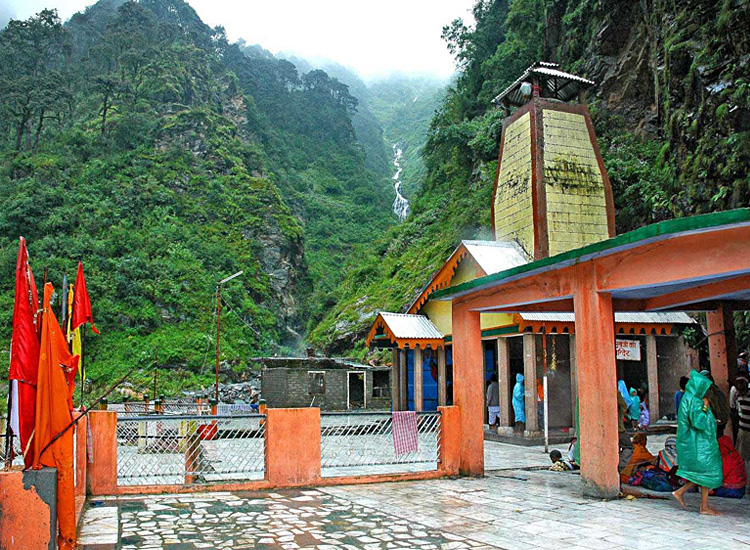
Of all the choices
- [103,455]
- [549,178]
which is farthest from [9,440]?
[549,178]

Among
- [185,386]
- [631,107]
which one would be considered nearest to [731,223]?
[631,107]

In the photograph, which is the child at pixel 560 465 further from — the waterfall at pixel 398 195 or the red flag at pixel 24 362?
the waterfall at pixel 398 195

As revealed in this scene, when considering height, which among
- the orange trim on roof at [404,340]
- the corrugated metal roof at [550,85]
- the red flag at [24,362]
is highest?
the corrugated metal roof at [550,85]

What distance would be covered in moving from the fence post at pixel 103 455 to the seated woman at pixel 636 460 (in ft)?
23.3

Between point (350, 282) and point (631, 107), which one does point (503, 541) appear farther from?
point (350, 282)

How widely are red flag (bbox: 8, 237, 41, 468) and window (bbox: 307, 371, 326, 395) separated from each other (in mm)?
21433

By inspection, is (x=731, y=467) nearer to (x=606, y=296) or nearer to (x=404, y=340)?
(x=606, y=296)

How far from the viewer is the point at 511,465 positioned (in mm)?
11398

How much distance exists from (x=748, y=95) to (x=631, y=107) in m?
10.1

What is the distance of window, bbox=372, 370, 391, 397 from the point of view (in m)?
26.9

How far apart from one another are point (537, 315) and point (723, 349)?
4.43 metres

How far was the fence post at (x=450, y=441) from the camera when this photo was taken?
998 cm

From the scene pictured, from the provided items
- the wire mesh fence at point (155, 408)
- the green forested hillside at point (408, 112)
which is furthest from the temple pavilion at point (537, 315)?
the green forested hillside at point (408, 112)

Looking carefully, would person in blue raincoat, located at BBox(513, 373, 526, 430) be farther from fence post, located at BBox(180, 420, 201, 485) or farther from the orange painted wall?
the orange painted wall
